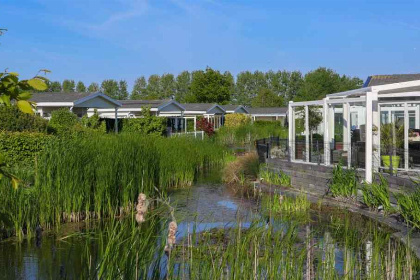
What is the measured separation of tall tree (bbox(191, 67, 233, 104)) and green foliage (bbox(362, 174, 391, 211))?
59.4 metres

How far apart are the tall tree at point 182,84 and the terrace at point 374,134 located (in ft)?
321

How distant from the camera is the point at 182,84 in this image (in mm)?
114062

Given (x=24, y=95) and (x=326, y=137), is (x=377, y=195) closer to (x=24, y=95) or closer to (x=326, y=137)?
(x=326, y=137)

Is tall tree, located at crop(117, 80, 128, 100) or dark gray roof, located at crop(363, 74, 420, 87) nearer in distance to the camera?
dark gray roof, located at crop(363, 74, 420, 87)

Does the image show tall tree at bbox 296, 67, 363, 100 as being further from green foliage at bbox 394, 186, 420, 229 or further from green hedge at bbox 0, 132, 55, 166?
green foliage at bbox 394, 186, 420, 229

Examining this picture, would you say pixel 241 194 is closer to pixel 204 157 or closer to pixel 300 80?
pixel 204 157

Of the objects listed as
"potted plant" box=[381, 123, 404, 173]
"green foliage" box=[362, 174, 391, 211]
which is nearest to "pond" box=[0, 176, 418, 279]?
"green foliage" box=[362, 174, 391, 211]

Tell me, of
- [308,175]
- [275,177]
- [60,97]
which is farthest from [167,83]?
[308,175]

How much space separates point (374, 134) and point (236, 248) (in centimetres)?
874

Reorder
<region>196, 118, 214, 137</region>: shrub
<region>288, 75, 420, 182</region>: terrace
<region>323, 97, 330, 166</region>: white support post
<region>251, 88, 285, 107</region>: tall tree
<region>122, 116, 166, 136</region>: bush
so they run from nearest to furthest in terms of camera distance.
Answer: <region>288, 75, 420, 182</region>: terrace, <region>323, 97, 330, 166</region>: white support post, <region>122, 116, 166, 136</region>: bush, <region>196, 118, 214, 137</region>: shrub, <region>251, 88, 285, 107</region>: tall tree

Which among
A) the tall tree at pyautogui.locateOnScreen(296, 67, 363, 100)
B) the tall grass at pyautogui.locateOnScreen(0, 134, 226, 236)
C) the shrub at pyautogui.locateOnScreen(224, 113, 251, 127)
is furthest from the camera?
the tall tree at pyautogui.locateOnScreen(296, 67, 363, 100)

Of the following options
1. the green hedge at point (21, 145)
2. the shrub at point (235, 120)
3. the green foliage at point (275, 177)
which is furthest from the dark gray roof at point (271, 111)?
the green hedge at point (21, 145)

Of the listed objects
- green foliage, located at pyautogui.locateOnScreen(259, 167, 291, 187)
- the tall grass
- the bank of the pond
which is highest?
the tall grass

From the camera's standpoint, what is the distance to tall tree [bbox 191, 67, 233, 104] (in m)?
70.1
